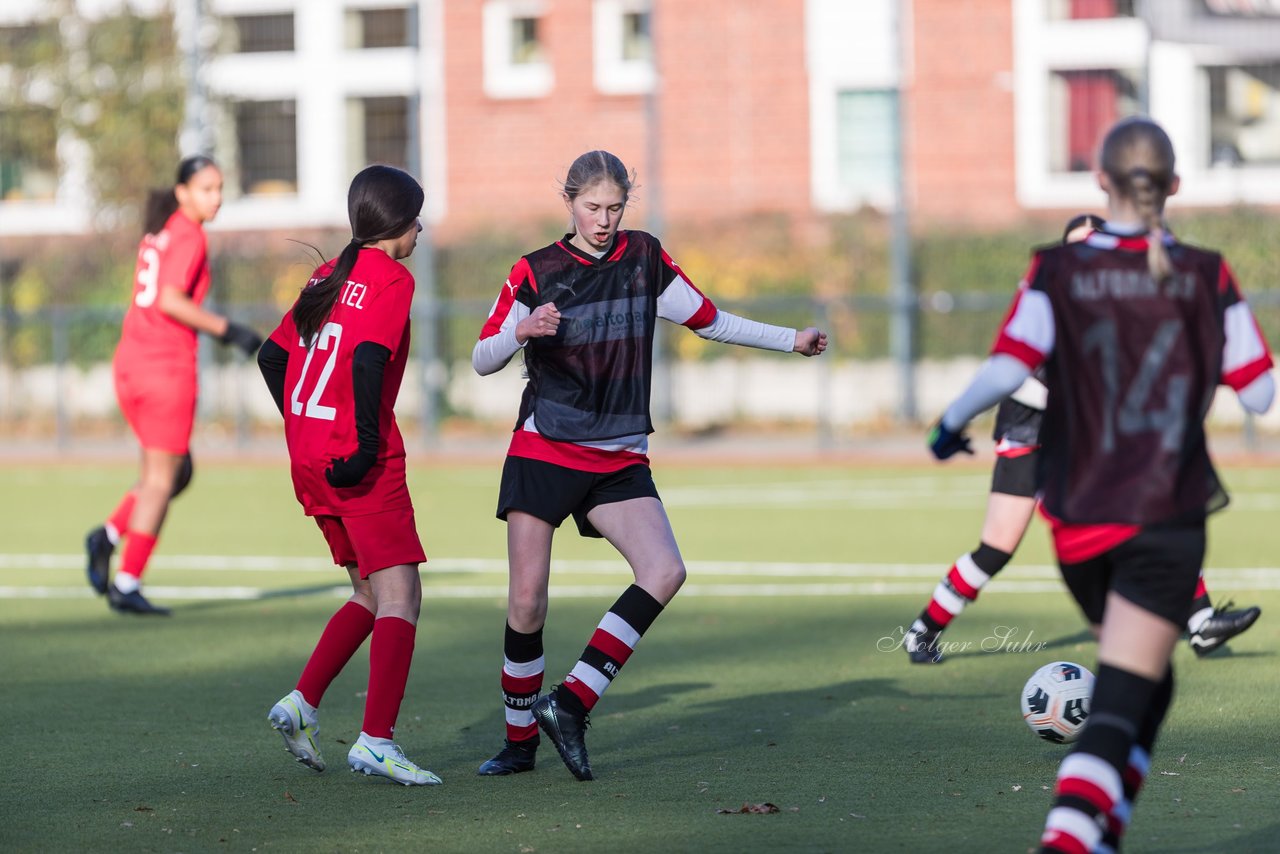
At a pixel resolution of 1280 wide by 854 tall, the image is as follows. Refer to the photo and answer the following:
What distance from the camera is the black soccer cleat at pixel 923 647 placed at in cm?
812

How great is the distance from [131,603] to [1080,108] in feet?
63.7

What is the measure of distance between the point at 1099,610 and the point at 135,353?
6.60 m

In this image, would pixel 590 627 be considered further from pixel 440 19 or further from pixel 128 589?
pixel 440 19

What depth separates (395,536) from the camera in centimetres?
596

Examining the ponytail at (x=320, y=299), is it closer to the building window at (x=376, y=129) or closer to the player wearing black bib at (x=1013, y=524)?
the player wearing black bib at (x=1013, y=524)

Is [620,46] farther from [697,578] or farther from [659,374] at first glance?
[697,578]

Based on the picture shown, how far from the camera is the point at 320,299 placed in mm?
5906

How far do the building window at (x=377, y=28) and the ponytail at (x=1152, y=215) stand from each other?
85.8 feet

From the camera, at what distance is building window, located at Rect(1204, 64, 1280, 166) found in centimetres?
2541

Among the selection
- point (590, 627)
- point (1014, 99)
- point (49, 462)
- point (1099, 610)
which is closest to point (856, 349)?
point (1014, 99)

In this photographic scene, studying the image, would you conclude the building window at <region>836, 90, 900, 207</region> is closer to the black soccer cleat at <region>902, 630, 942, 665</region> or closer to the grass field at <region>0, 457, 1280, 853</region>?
the grass field at <region>0, 457, 1280, 853</region>

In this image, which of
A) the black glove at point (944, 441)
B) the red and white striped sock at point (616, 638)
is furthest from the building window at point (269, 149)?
the black glove at point (944, 441)

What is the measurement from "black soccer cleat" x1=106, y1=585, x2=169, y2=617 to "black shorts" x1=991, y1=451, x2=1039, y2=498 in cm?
454

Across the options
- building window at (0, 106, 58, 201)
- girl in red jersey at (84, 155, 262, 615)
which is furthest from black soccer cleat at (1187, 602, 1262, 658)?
building window at (0, 106, 58, 201)
